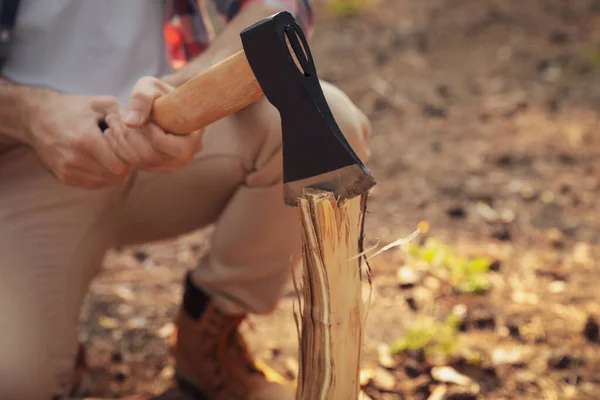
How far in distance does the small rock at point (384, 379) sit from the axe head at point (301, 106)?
3.50 feet

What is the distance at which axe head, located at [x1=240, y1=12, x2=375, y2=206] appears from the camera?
1.33 metres

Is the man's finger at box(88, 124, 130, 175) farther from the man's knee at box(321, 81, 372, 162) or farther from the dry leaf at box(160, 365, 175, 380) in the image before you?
the dry leaf at box(160, 365, 175, 380)

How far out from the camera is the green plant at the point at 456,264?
2789 millimetres

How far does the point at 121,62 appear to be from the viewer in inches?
83.3

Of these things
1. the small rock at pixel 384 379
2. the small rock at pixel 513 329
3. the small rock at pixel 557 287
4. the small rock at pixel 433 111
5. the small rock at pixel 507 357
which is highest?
the small rock at pixel 384 379

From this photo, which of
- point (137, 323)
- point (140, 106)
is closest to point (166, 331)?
point (137, 323)

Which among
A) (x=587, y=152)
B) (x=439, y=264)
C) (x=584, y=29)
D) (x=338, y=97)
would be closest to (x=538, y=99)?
(x=587, y=152)

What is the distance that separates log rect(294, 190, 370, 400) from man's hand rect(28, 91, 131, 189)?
1.88 feet

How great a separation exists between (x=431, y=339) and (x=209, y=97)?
1.35 meters

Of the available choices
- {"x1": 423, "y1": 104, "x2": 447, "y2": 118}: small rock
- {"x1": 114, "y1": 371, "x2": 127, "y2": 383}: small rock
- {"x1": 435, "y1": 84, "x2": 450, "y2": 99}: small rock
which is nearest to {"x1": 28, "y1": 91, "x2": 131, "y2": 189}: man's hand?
{"x1": 114, "y1": 371, "x2": 127, "y2": 383}: small rock

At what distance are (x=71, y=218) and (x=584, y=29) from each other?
457 cm

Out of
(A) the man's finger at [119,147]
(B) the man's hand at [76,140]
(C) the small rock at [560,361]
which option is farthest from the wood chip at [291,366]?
(A) the man's finger at [119,147]

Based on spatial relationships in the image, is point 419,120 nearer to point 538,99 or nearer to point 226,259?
point 538,99

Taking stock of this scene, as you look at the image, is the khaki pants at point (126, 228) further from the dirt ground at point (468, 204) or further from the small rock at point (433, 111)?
the small rock at point (433, 111)
